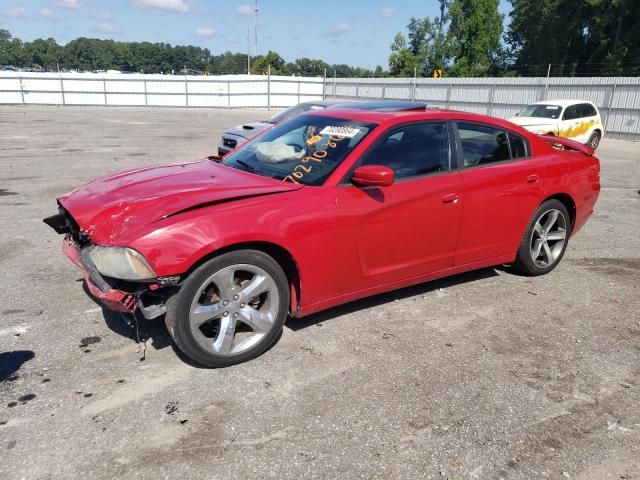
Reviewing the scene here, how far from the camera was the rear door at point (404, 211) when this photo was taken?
11.8 feet

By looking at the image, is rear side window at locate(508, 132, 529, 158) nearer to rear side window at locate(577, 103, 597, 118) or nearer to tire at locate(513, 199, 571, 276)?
tire at locate(513, 199, 571, 276)

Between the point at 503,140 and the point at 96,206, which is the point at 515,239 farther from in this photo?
the point at 96,206

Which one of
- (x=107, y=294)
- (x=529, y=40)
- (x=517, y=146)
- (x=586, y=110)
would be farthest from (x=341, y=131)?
(x=529, y=40)

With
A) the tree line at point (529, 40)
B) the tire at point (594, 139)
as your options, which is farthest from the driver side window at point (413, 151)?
the tree line at point (529, 40)

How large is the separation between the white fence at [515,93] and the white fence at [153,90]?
5.55m

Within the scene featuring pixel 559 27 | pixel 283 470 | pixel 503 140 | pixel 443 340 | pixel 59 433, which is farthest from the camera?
pixel 559 27

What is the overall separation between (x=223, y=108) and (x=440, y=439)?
36712 millimetres

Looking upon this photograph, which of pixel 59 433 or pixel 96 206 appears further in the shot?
pixel 96 206

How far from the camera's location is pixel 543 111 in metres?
16.6

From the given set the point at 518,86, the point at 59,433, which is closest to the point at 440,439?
the point at 59,433

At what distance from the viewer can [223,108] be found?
37000 millimetres

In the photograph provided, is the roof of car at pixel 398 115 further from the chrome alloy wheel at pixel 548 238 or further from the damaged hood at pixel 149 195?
the chrome alloy wheel at pixel 548 238

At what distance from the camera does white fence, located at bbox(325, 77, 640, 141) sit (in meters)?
22.1

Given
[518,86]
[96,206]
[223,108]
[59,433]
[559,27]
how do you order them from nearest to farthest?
[59,433]
[96,206]
[518,86]
[223,108]
[559,27]
